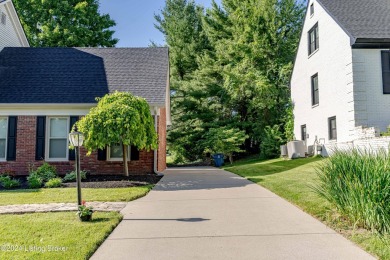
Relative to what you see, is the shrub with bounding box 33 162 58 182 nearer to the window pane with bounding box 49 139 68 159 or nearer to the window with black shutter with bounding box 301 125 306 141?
the window pane with bounding box 49 139 68 159

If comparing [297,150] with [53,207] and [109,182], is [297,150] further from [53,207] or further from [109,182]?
[53,207]

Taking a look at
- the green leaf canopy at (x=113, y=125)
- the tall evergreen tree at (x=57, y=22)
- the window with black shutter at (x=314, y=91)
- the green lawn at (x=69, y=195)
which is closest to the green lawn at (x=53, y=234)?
the green lawn at (x=69, y=195)

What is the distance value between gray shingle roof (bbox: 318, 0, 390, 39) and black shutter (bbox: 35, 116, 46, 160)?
12.7m

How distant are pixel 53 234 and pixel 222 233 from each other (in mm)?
2415

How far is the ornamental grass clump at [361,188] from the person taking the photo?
419 centimetres

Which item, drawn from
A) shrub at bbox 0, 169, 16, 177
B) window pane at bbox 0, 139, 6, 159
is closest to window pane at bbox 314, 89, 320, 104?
shrub at bbox 0, 169, 16, 177

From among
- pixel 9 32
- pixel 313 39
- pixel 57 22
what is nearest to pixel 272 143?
pixel 313 39

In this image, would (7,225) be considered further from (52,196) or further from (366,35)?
(366,35)

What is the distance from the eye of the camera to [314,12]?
15.9 m

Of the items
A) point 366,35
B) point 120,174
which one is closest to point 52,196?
point 120,174

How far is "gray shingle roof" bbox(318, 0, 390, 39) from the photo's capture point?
39.9 ft

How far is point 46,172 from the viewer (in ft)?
34.1

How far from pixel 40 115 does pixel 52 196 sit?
532 cm

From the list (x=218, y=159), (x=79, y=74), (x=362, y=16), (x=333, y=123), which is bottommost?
(x=218, y=159)
